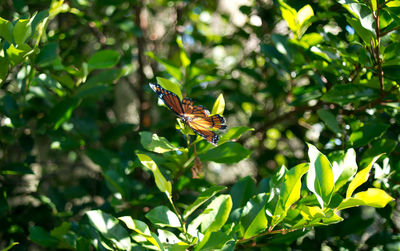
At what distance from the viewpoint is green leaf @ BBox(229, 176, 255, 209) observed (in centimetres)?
92

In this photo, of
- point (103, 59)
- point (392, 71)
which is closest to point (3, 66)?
point (103, 59)

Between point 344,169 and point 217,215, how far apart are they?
0.87 ft

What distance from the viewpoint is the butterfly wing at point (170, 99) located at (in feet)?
2.51

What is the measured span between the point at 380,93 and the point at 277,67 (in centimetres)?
32

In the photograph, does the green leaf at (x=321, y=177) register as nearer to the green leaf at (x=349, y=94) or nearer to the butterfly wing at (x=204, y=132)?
the butterfly wing at (x=204, y=132)

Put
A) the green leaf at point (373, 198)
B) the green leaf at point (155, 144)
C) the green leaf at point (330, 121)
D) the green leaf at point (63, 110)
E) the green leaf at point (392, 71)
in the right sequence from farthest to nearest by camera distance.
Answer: the green leaf at point (63, 110), the green leaf at point (330, 121), the green leaf at point (392, 71), the green leaf at point (155, 144), the green leaf at point (373, 198)

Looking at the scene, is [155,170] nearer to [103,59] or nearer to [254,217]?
[254,217]

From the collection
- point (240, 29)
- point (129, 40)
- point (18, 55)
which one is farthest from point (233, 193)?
point (129, 40)

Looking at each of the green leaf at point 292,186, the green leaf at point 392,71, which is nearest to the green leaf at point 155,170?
the green leaf at point 292,186

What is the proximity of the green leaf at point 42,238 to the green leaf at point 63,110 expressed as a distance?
0.96 ft

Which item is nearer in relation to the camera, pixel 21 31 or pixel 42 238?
pixel 21 31

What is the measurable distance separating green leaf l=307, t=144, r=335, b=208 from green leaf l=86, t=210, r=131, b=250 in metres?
0.41

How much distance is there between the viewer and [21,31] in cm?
80

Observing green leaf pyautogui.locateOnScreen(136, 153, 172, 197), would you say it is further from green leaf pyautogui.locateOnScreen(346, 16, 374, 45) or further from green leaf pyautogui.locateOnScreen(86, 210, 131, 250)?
green leaf pyautogui.locateOnScreen(346, 16, 374, 45)
